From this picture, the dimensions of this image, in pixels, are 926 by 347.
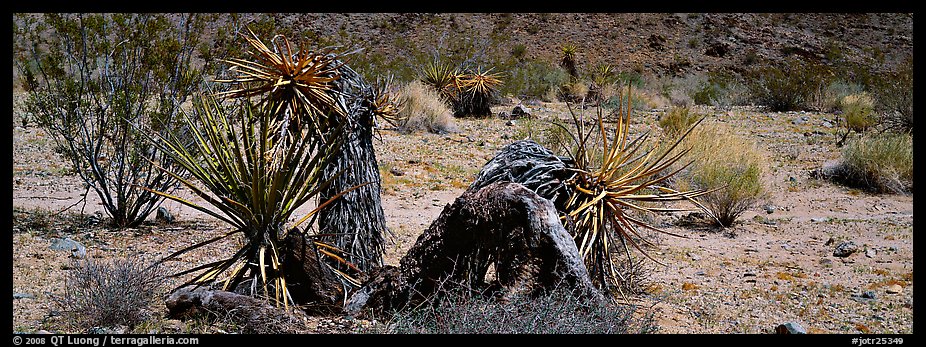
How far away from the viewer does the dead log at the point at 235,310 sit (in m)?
4.19

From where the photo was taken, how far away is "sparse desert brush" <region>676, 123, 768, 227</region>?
8.65m

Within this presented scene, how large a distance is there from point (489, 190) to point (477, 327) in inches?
39.9

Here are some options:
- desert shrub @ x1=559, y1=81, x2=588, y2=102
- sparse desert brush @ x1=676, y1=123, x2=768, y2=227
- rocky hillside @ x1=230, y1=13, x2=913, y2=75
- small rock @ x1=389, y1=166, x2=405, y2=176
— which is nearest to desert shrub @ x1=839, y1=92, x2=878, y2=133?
sparse desert brush @ x1=676, y1=123, x2=768, y2=227

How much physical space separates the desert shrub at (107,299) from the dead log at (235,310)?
22 cm

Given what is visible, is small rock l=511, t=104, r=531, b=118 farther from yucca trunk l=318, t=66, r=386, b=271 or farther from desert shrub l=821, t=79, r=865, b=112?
yucca trunk l=318, t=66, r=386, b=271

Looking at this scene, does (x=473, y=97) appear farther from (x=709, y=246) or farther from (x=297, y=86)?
(x=297, y=86)

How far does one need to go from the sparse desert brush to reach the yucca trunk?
3144 mm

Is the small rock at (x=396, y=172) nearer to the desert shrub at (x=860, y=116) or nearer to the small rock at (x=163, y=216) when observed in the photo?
the small rock at (x=163, y=216)

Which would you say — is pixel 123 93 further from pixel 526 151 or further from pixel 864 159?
pixel 864 159

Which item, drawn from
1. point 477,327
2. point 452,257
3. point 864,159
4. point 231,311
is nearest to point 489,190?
point 452,257

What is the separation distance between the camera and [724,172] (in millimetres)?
9469

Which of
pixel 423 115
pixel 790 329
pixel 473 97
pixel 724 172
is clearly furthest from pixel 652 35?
pixel 790 329

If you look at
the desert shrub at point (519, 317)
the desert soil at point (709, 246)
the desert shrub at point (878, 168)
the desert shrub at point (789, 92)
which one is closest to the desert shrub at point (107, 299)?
the desert soil at point (709, 246)

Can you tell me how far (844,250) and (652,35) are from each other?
33.7m
